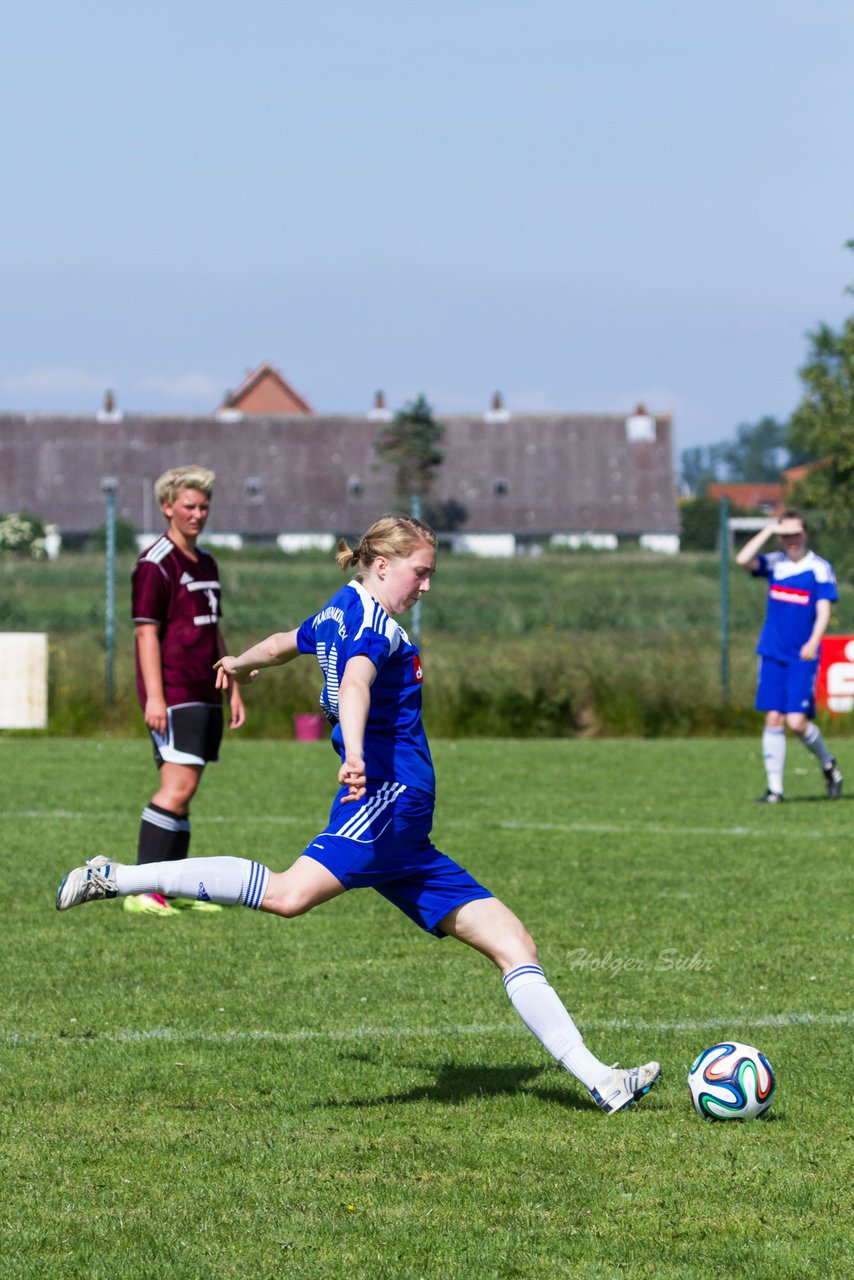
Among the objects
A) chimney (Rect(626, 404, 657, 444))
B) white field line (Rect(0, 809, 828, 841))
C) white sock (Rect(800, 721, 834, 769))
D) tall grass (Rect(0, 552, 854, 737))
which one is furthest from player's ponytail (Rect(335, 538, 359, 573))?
chimney (Rect(626, 404, 657, 444))

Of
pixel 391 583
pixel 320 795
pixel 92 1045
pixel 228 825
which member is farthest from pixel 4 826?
pixel 391 583

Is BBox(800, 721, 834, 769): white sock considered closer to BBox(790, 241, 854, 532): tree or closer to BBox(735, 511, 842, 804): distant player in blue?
BBox(735, 511, 842, 804): distant player in blue

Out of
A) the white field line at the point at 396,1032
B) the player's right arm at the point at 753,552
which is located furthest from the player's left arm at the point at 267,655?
the player's right arm at the point at 753,552

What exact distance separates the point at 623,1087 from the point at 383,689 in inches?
51.8

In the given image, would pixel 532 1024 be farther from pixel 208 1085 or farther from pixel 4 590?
pixel 4 590

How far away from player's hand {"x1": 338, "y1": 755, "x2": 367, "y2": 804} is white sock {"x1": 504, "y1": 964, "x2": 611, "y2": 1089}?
0.82 meters

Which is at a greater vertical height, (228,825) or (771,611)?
(771,611)

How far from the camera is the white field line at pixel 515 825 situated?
1134 cm

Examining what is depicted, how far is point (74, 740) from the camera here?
744 inches

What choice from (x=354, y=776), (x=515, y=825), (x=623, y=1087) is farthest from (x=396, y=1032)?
(x=515, y=825)

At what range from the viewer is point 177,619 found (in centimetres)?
856

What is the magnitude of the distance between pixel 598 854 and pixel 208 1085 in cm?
542

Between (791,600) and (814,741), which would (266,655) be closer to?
(814,741)

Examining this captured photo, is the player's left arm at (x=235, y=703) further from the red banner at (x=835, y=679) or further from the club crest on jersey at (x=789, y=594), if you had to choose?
the red banner at (x=835, y=679)
